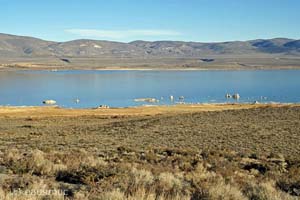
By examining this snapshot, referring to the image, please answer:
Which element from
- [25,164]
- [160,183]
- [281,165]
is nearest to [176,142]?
[281,165]

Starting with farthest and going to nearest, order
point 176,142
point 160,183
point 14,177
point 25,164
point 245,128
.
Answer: point 245,128, point 176,142, point 25,164, point 14,177, point 160,183

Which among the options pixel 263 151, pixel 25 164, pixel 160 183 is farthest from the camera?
pixel 263 151

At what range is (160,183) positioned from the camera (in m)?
8.28

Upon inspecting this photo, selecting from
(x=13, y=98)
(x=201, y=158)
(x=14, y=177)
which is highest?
(x=14, y=177)

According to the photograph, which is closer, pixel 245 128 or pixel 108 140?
pixel 108 140

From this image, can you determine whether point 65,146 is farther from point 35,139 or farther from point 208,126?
point 208,126

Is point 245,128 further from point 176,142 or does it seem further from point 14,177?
point 14,177

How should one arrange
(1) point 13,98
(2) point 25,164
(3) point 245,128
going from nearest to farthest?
1. (2) point 25,164
2. (3) point 245,128
3. (1) point 13,98

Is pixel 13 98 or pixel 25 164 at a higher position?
pixel 25 164

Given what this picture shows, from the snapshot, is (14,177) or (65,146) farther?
(65,146)

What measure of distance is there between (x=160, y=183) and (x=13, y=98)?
77.6 meters

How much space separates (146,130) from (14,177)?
56.8 feet

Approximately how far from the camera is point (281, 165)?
1388cm

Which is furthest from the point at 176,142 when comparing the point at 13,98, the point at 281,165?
the point at 13,98
